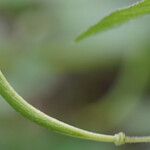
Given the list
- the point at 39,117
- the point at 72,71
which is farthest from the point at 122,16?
the point at 72,71

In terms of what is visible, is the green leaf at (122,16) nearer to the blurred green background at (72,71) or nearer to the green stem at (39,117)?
the green stem at (39,117)

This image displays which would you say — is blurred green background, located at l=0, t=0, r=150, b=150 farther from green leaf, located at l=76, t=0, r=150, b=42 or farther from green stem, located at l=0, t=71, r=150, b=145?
green stem, located at l=0, t=71, r=150, b=145

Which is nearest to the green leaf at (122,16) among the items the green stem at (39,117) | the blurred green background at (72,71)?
the green stem at (39,117)

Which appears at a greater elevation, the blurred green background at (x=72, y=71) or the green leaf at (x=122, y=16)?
the blurred green background at (x=72, y=71)

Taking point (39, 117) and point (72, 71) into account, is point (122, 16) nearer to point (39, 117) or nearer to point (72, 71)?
point (39, 117)

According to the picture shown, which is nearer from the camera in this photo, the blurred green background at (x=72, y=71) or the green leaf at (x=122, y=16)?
the green leaf at (x=122, y=16)

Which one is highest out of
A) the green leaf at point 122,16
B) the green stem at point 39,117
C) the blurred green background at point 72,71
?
the blurred green background at point 72,71

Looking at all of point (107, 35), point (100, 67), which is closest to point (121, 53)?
point (107, 35)

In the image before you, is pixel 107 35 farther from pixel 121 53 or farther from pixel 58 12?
pixel 58 12
